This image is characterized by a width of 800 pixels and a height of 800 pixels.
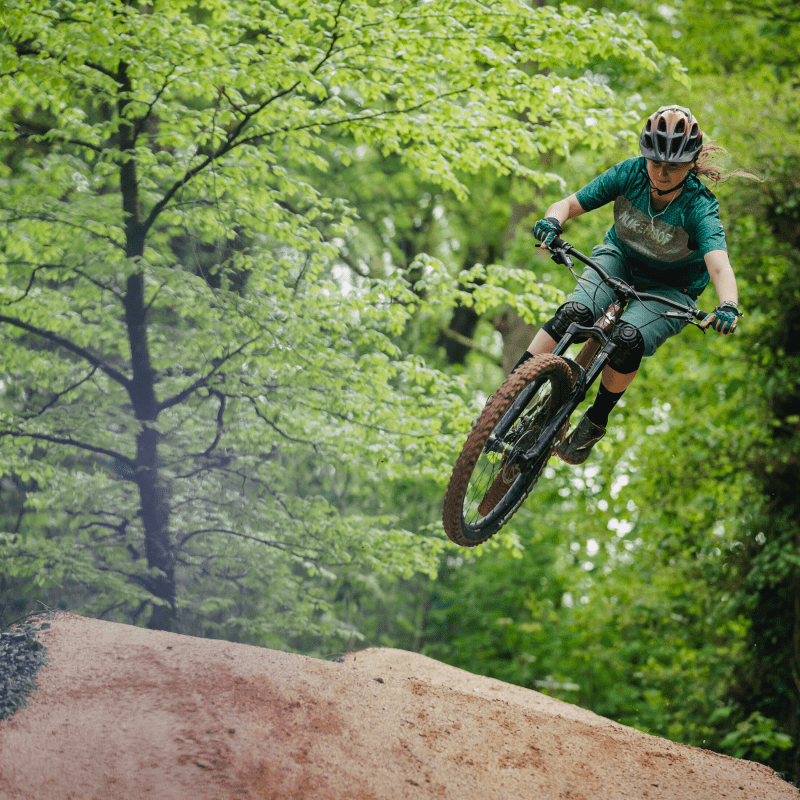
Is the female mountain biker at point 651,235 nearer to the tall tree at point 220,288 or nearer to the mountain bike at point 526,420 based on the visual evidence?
the mountain bike at point 526,420

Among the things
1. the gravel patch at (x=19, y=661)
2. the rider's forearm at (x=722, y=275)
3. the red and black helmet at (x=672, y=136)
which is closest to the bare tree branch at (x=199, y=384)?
the gravel patch at (x=19, y=661)

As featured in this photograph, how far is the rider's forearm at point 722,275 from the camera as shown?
12.0 ft

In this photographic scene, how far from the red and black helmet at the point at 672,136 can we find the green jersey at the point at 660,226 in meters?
0.25

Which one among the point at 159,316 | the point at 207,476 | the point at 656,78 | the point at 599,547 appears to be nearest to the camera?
the point at 207,476

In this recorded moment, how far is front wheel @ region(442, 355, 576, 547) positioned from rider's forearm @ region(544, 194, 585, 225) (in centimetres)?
85

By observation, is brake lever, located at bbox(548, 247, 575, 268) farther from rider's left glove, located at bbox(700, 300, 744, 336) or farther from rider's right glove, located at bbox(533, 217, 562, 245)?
rider's left glove, located at bbox(700, 300, 744, 336)

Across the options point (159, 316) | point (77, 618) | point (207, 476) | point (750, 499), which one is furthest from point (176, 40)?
point (750, 499)

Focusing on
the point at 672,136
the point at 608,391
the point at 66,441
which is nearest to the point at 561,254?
the point at 672,136

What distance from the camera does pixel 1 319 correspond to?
6.65 metres

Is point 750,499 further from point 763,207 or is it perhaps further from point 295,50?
point 295,50

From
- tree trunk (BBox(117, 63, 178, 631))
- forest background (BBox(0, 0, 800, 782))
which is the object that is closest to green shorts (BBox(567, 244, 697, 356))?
forest background (BBox(0, 0, 800, 782))

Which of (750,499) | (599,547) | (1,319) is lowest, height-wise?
→ (599,547)

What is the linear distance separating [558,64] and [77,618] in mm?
6113

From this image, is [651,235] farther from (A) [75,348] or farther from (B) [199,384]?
(A) [75,348]
